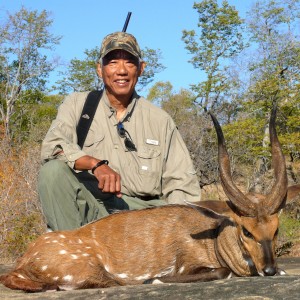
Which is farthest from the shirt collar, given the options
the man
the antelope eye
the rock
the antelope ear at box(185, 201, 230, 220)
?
the rock

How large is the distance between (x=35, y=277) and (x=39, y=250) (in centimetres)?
21

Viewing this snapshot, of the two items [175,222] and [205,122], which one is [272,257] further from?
[205,122]

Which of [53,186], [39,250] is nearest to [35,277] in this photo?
[39,250]

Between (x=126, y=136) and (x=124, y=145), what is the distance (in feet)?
0.36

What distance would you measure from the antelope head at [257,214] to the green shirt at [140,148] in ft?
4.04

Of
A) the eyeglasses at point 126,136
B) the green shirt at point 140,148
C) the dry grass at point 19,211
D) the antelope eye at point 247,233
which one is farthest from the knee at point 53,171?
the dry grass at point 19,211

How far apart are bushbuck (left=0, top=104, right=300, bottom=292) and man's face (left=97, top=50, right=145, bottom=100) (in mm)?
1361

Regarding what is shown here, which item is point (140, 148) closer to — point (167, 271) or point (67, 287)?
point (167, 271)

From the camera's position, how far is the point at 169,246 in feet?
16.9

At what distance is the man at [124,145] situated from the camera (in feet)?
18.7

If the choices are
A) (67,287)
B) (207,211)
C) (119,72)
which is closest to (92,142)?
(119,72)

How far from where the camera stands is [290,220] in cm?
1620

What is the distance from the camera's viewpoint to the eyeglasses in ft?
19.8

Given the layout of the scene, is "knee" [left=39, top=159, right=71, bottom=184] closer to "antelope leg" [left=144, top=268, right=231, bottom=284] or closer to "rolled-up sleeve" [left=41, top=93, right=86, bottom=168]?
"rolled-up sleeve" [left=41, top=93, right=86, bottom=168]
